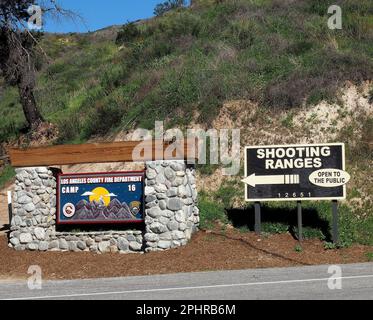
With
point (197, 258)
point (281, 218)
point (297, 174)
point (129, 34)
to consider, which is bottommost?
point (197, 258)

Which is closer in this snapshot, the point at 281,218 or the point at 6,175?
the point at 281,218

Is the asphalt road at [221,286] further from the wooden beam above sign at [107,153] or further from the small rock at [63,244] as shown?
the wooden beam above sign at [107,153]

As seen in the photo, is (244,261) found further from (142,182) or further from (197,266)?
(142,182)

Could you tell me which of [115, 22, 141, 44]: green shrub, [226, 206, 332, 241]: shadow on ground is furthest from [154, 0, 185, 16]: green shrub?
[226, 206, 332, 241]: shadow on ground

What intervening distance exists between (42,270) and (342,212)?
26.2 ft

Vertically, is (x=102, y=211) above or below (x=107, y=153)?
below

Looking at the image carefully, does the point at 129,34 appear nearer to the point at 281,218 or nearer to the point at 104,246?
the point at 281,218

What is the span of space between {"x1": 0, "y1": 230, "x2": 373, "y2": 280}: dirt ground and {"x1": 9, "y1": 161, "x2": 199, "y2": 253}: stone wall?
13.3 inches

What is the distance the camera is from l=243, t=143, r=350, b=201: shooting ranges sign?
14688 mm

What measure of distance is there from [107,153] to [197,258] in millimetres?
3604

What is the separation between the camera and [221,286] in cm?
1030

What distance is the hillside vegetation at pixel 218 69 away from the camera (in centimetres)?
2123

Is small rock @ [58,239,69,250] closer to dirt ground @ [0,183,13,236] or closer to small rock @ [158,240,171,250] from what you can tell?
small rock @ [158,240,171,250]

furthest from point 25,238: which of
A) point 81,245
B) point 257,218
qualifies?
→ point 257,218
